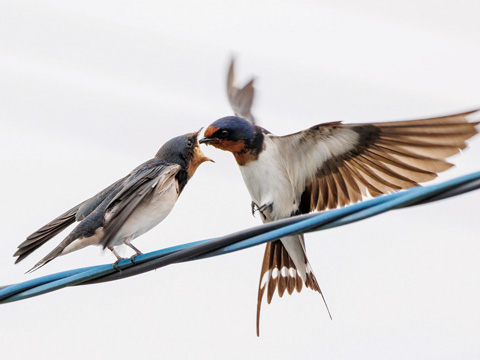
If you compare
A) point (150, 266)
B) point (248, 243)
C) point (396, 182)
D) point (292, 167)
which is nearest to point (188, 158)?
point (292, 167)

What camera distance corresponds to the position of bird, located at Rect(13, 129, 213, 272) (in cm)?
343

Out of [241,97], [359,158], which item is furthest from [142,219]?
[241,97]

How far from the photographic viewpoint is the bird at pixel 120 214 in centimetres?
343

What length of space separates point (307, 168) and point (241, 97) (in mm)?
1746

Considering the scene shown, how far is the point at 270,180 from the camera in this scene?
4.08m

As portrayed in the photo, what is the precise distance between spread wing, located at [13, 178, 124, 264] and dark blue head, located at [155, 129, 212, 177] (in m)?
0.36

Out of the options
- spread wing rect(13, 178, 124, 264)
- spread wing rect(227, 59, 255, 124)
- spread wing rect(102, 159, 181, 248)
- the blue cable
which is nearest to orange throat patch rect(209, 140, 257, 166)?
spread wing rect(102, 159, 181, 248)

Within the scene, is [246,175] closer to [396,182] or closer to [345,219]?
[396,182]

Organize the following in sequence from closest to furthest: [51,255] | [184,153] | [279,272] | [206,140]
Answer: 1. [51,255]
2. [184,153]
3. [206,140]
4. [279,272]

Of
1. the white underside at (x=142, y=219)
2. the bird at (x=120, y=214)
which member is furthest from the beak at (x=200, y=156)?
the white underside at (x=142, y=219)

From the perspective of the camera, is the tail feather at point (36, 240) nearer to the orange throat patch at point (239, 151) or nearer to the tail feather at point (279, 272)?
the orange throat patch at point (239, 151)

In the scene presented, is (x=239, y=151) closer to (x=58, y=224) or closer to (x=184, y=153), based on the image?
(x=184, y=153)

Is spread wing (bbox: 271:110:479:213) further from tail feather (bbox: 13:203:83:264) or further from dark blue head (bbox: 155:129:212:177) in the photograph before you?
tail feather (bbox: 13:203:83:264)

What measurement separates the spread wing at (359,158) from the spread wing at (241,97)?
1.30m
